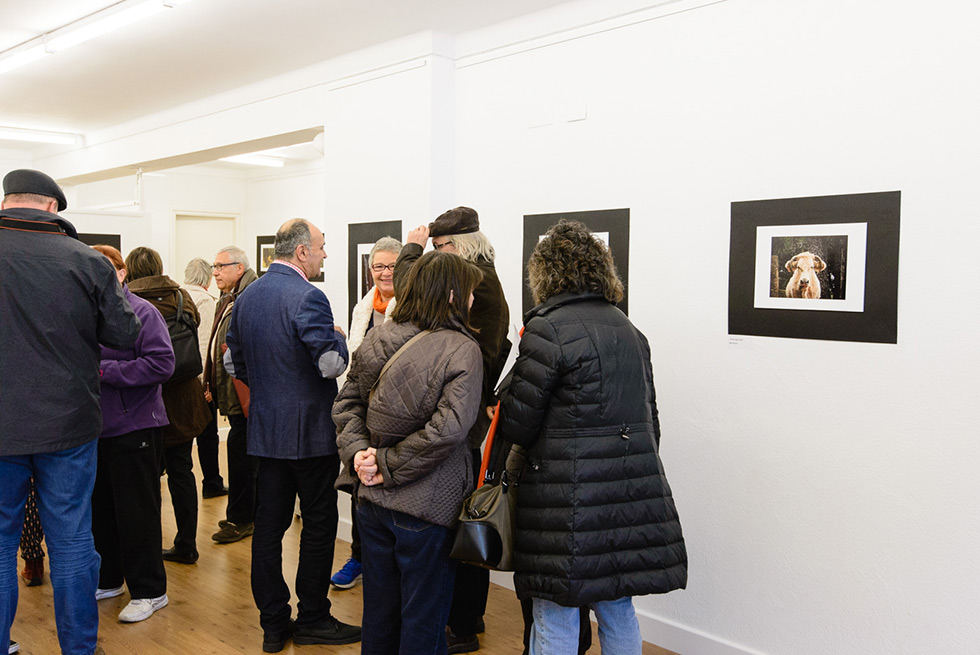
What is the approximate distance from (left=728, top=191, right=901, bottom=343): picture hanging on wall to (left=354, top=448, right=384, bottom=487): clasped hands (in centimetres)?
153

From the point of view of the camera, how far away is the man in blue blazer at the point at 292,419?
2980 mm

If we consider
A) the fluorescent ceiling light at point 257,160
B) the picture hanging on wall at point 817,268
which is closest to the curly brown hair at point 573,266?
the picture hanging on wall at point 817,268

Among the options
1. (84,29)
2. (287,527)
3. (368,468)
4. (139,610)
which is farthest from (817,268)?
(84,29)

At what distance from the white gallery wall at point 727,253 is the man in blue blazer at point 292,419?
1178 mm

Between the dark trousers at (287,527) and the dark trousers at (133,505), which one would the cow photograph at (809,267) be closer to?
the dark trousers at (287,527)

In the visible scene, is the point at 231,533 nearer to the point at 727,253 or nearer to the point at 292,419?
the point at 292,419

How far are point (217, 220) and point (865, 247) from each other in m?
9.19

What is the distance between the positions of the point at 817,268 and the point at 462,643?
206 cm

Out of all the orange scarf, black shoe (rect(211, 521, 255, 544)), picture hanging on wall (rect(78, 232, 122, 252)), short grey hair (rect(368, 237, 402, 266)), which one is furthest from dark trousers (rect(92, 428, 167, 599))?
picture hanging on wall (rect(78, 232, 122, 252))

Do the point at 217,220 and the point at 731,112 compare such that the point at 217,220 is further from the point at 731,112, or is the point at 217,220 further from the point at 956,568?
the point at 956,568

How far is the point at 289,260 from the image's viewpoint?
3105 millimetres

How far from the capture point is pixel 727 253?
3.04 meters

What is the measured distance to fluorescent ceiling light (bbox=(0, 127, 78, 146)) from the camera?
727cm

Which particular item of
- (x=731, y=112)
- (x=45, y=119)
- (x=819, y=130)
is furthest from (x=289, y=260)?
(x=45, y=119)
